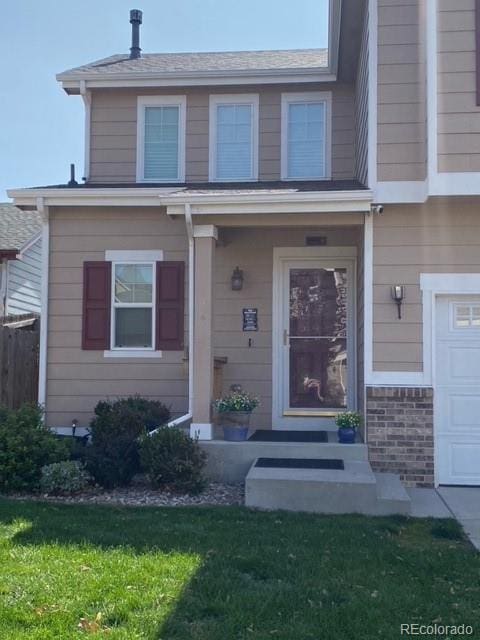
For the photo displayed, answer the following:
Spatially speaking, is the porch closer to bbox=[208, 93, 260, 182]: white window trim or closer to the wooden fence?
bbox=[208, 93, 260, 182]: white window trim

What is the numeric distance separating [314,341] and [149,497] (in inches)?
134

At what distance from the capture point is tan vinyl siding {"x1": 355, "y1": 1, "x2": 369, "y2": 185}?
332 inches

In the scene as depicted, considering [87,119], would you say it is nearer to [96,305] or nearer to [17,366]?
[96,305]

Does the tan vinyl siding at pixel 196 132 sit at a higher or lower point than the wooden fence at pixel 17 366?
higher

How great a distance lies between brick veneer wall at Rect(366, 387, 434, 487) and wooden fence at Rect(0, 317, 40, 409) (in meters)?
5.37

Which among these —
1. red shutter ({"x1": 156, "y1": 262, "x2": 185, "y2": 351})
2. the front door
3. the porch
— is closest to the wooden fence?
red shutter ({"x1": 156, "y1": 262, "x2": 185, "y2": 351})

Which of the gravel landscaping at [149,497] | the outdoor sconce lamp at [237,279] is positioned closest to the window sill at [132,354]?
the outdoor sconce lamp at [237,279]

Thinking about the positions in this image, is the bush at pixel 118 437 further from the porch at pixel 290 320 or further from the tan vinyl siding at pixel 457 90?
the tan vinyl siding at pixel 457 90

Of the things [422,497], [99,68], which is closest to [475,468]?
[422,497]

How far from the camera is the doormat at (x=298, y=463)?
7326 millimetres

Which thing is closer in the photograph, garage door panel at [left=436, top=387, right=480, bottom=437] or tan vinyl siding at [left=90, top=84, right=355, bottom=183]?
garage door panel at [left=436, top=387, right=480, bottom=437]

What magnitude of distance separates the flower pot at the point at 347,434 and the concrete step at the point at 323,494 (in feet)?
3.57

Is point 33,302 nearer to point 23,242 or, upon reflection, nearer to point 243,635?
point 23,242

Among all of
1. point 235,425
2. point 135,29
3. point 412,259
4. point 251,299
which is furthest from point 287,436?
point 135,29
